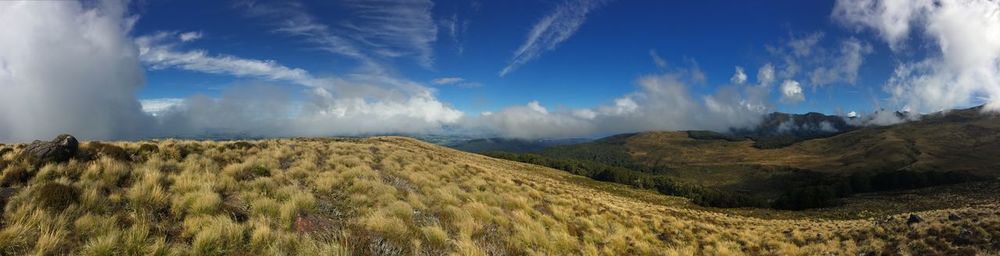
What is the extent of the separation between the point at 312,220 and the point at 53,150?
9.47m

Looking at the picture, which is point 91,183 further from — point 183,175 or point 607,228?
point 607,228

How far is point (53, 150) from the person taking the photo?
13.0 metres

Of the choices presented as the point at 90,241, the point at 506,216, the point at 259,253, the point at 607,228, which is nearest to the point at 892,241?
the point at 607,228

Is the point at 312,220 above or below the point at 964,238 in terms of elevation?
above

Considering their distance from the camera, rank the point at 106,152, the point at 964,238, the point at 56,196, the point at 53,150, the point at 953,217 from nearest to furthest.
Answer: the point at 56,196 < the point at 53,150 < the point at 106,152 < the point at 964,238 < the point at 953,217

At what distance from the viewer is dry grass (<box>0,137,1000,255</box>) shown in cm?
816

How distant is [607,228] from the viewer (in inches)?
725

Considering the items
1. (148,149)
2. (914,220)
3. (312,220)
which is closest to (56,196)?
(312,220)

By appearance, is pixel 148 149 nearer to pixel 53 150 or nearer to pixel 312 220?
pixel 53 150

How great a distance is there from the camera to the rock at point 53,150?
41.2 feet

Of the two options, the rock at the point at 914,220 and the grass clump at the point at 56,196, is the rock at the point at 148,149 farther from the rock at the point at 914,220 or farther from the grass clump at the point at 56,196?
the rock at the point at 914,220

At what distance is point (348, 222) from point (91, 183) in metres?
6.60

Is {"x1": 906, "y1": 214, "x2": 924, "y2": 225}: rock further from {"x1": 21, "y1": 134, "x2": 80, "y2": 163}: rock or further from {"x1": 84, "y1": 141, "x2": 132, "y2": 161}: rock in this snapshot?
{"x1": 21, "y1": 134, "x2": 80, "y2": 163}: rock

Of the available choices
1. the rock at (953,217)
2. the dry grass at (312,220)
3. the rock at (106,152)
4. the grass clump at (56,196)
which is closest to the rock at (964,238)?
the dry grass at (312,220)
